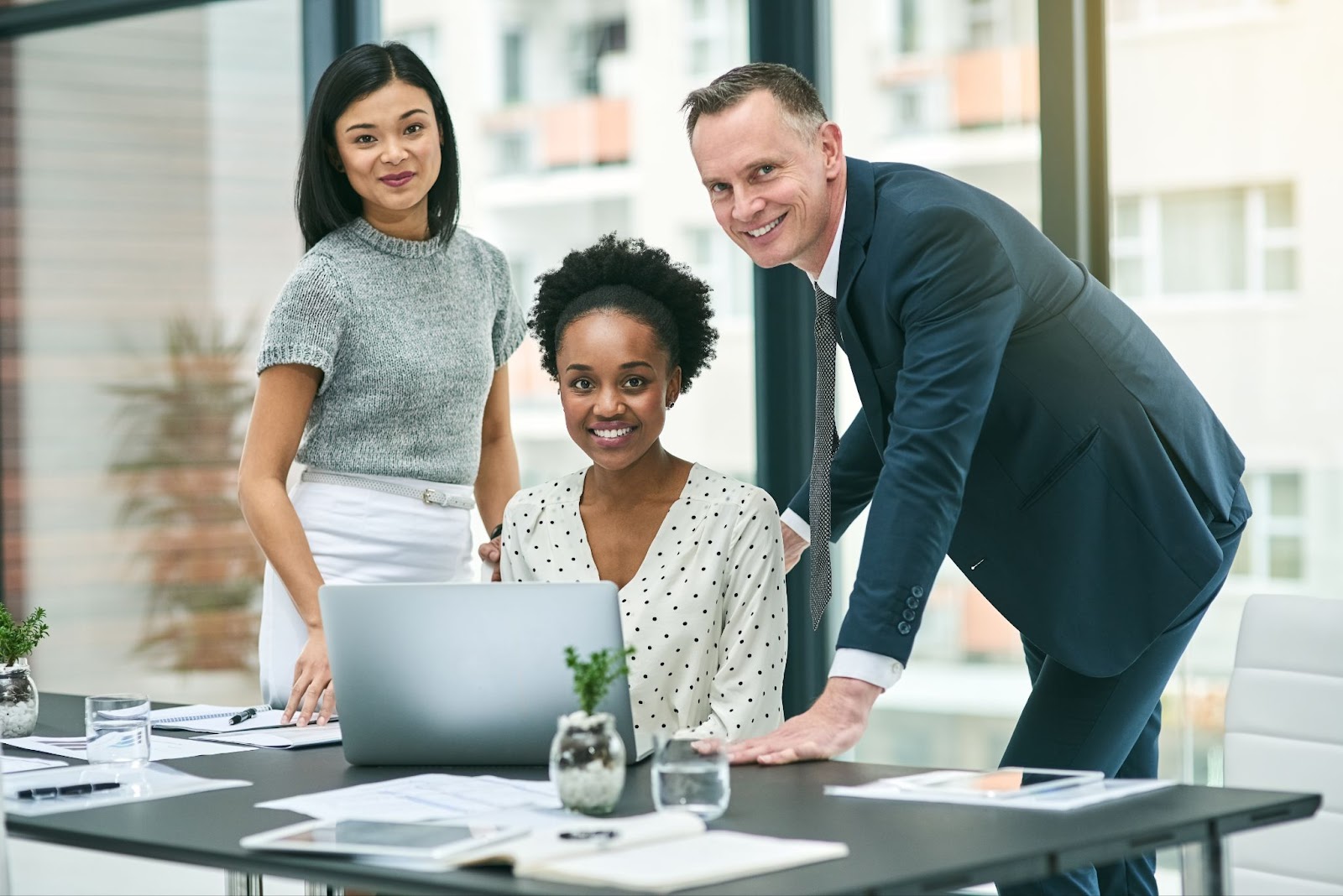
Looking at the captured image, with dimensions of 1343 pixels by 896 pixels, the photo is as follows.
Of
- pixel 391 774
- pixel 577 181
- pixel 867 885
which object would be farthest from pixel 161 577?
pixel 867 885

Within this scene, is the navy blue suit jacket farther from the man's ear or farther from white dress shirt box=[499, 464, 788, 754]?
white dress shirt box=[499, 464, 788, 754]

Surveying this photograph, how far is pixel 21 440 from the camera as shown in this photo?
16.7ft

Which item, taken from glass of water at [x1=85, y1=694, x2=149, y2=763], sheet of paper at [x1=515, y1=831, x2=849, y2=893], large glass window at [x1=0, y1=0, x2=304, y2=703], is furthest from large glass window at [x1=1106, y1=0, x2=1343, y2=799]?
large glass window at [x1=0, y1=0, x2=304, y2=703]

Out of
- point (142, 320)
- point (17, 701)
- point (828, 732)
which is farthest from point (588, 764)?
point (142, 320)

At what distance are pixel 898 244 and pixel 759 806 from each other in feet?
2.38

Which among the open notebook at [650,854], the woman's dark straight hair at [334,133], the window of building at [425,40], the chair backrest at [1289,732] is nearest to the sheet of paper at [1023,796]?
the open notebook at [650,854]

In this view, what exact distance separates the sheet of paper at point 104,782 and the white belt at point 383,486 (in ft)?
2.32

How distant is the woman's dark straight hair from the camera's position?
253cm

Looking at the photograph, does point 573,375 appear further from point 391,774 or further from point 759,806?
point 759,806

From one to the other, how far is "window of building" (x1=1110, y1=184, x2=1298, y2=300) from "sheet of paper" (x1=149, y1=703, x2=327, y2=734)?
179 centimetres

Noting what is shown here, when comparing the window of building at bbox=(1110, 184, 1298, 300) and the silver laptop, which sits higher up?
the window of building at bbox=(1110, 184, 1298, 300)

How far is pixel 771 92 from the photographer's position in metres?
2.02

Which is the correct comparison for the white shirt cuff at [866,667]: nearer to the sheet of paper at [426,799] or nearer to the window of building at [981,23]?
the sheet of paper at [426,799]

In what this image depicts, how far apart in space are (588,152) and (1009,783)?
96.3 inches
